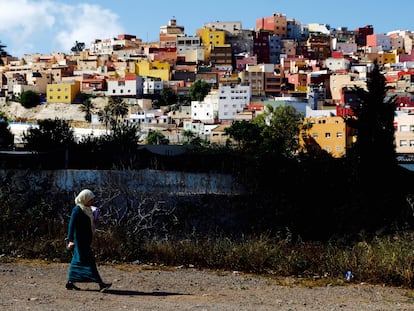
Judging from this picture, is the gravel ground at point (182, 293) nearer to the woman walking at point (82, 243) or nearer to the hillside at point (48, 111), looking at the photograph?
the woman walking at point (82, 243)

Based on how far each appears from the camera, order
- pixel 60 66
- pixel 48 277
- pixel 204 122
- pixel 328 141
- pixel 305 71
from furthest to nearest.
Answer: pixel 60 66 → pixel 305 71 → pixel 204 122 → pixel 328 141 → pixel 48 277

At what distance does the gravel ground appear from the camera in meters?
5.42

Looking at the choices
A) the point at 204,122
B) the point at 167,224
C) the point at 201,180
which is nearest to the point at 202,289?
the point at 167,224

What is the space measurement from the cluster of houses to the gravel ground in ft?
105

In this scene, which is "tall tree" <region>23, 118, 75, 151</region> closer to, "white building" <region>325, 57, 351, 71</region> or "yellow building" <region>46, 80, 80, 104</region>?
"yellow building" <region>46, 80, 80, 104</region>

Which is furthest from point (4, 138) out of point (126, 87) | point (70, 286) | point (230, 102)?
point (126, 87)

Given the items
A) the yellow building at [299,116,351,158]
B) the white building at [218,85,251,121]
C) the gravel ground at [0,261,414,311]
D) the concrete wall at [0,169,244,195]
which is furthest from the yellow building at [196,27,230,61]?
the gravel ground at [0,261,414,311]

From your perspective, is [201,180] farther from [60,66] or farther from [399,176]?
[60,66]

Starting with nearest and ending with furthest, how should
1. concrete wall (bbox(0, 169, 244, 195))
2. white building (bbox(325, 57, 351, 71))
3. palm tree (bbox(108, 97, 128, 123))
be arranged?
1. concrete wall (bbox(0, 169, 244, 195))
2. palm tree (bbox(108, 97, 128, 123))
3. white building (bbox(325, 57, 351, 71))

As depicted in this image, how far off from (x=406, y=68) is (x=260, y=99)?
78.5ft

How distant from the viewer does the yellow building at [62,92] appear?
238ft

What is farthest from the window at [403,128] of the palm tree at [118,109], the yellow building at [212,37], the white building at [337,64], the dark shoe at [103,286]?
the yellow building at [212,37]

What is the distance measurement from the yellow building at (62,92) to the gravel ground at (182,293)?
67062 millimetres

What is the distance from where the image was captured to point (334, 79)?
69812 millimetres
